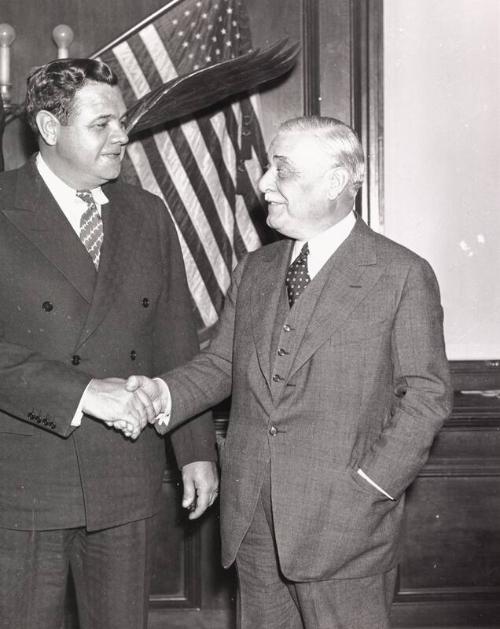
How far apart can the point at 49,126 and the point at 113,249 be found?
0.41 m

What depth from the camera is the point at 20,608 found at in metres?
2.48

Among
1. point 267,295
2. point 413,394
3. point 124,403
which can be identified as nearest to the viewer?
point 413,394

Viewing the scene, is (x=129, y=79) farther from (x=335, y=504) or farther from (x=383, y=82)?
(x=335, y=504)

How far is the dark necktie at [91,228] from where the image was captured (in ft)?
8.57

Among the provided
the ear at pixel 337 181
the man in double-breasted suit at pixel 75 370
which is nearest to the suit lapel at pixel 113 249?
the man in double-breasted suit at pixel 75 370

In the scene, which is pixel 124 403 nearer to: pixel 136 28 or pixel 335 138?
pixel 335 138

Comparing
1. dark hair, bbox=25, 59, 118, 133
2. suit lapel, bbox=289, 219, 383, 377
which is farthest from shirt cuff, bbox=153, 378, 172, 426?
dark hair, bbox=25, 59, 118, 133

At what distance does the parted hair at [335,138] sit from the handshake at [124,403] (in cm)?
84

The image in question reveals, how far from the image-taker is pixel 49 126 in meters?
2.62

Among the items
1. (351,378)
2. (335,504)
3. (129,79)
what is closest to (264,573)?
(335,504)

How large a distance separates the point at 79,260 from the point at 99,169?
284 mm

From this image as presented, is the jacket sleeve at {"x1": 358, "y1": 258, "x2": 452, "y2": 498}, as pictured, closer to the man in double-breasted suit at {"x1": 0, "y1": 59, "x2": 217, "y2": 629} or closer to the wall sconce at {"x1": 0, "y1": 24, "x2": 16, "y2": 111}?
the man in double-breasted suit at {"x1": 0, "y1": 59, "x2": 217, "y2": 629}

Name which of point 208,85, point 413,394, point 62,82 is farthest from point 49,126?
point 413,394

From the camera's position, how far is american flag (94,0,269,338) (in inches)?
146
